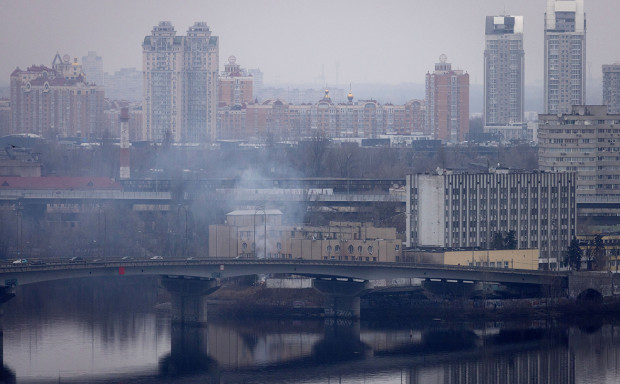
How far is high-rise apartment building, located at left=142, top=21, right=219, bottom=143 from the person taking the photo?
6825cm

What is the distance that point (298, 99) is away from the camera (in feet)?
367

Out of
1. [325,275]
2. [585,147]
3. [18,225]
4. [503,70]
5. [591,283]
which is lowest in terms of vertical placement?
[591,283]

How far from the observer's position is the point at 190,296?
2328 cm

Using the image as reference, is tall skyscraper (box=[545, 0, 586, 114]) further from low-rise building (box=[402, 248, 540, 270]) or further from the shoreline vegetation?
the shoreline vegetation

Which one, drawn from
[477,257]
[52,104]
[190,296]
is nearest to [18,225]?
[190,296]

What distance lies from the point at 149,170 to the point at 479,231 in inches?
864

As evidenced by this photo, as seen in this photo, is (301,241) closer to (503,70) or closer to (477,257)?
(477,257)

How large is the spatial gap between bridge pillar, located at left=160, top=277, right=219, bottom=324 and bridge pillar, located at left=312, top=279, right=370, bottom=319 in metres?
1.94

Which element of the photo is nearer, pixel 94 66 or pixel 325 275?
pixel 325 275

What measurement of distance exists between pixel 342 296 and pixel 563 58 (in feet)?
124

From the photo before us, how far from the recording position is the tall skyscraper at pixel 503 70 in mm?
73769

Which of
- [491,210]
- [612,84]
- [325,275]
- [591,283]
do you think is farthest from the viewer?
[612,84]

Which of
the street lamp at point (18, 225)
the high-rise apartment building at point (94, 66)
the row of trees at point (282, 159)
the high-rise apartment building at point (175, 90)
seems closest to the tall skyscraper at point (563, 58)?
the row of trees at point (282, 159)

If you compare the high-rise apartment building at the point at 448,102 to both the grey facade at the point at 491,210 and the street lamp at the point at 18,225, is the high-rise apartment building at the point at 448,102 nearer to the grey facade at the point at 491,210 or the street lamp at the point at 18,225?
the street lamp at the point at 18,225
